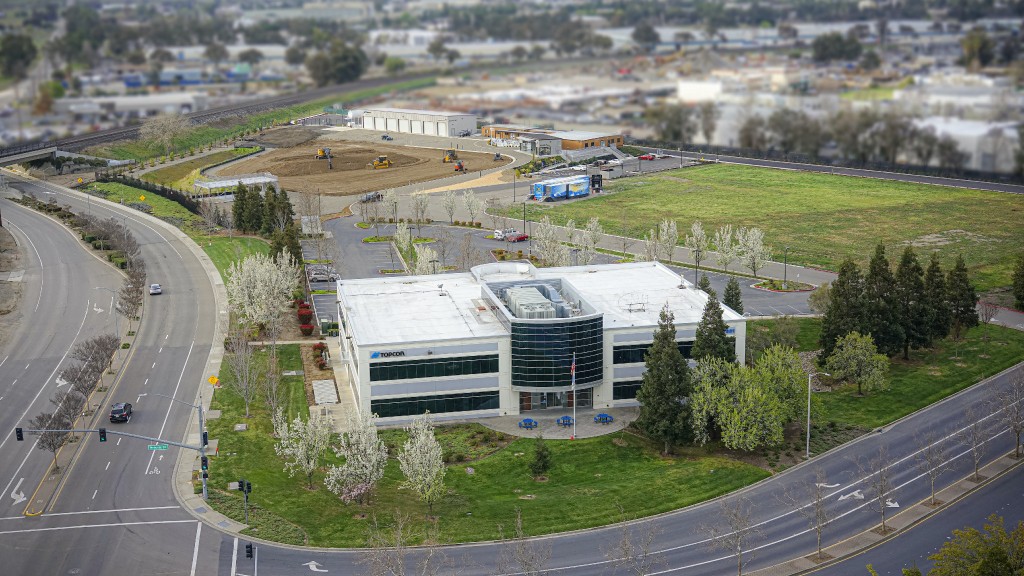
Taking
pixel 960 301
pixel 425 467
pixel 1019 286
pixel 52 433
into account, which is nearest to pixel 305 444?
pixel 425 467

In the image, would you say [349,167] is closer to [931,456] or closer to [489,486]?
[489,486]

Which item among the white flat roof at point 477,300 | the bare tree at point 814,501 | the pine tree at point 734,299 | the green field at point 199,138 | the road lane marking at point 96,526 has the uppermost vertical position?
the green field at point 199,138

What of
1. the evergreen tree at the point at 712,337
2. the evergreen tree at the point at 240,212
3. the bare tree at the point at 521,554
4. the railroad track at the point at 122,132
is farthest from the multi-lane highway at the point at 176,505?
the railroad track at the point at 122,132

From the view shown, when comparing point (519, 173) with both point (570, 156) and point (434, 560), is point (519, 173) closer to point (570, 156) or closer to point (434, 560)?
point (570, 156)

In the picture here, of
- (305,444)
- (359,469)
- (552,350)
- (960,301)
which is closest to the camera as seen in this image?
(359,469)

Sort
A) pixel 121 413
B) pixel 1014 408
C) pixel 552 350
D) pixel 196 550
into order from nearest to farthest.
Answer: pixel 196 550
pixel 1014 408
pixel 121 413
pixel 552 350

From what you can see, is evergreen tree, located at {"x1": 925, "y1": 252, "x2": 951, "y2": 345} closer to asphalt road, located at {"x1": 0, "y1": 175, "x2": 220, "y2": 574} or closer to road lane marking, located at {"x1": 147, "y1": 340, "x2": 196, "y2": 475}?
asphalt road, located at {"x1": 0, "y1": 175, "x2": 220, "y2": 574}

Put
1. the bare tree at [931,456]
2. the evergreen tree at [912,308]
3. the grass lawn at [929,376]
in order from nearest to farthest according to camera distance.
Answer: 1. the bare tree at [931,456]
2. the grass lawn at [929,376]
3. the evergreen tree at [912,308]

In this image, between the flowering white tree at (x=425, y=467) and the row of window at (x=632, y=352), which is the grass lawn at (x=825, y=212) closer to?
the row of window at (x=632, y=352)
